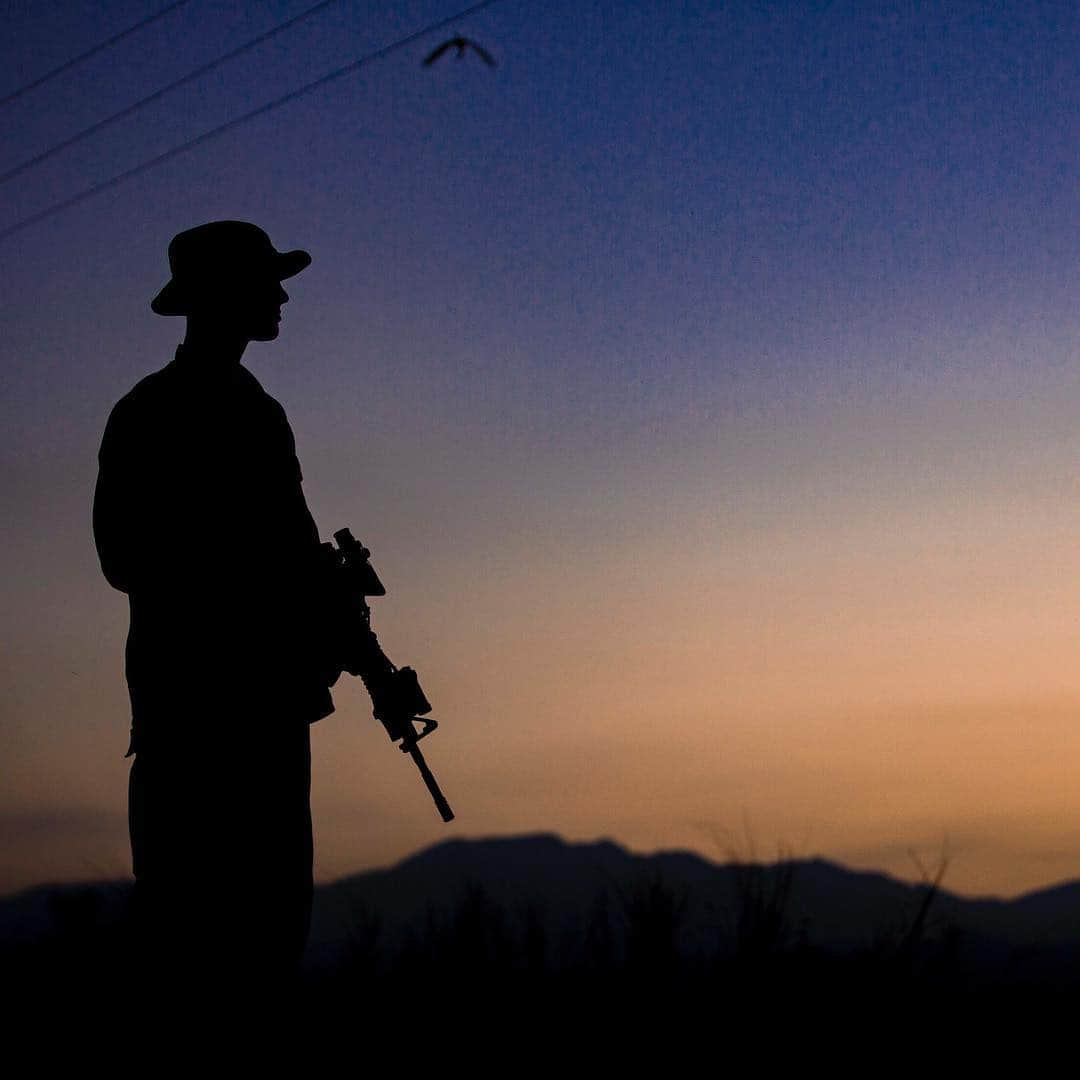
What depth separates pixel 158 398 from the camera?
6.02 meters

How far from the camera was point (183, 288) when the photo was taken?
612 centimetres

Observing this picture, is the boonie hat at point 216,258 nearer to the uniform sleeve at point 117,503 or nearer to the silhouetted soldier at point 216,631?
the silhouetted soldier at point 216,631

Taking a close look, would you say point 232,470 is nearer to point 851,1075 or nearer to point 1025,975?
point 851,1075

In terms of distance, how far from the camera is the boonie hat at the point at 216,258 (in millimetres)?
6066

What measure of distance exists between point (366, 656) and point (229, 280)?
141cm

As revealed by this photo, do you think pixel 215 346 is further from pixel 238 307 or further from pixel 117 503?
pixel 117 503

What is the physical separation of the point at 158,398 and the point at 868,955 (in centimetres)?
313

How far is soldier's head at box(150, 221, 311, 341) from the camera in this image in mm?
6059

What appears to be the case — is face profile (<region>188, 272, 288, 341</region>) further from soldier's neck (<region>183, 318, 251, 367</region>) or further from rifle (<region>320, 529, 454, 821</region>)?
rifle (<region>320, 529, 454, 821</region>)

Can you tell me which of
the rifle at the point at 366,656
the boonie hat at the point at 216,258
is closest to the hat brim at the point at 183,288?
the boonie hat at the point at 216,258

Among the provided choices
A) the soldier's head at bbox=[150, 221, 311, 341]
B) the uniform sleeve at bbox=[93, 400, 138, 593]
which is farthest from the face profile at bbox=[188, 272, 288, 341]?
the uniform sleeve at bbox=[93, 400, 138, 593]

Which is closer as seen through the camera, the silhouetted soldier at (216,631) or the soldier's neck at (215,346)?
the silhouetted soldier at (216,631)

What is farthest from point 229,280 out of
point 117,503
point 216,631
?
point 216,631

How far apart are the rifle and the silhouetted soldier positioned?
5.2 inches
